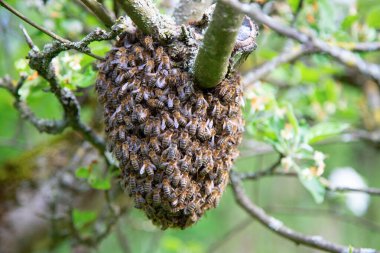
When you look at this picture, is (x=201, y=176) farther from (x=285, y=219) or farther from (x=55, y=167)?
(x=285, y=219)

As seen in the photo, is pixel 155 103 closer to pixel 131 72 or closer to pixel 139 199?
pixel 131 72

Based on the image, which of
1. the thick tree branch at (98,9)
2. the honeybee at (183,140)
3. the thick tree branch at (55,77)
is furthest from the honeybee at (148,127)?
the thick tree branch at (98,9)

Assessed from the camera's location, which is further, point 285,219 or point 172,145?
point 285,219

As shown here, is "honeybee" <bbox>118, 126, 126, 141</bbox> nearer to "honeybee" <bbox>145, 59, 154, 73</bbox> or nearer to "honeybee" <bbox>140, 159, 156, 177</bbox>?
"honeybee" <bbox>140, 159, 156, 177</bbox>

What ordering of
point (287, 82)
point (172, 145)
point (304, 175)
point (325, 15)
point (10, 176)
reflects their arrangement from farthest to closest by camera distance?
1. point (287, 82)
2. point (10, 176)
3. point (325, 15)
4. point (304, 175)
5. point (172, 145)

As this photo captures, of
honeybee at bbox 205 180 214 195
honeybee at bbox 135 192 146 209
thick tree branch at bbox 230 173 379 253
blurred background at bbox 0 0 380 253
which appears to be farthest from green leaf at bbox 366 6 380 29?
honeybee at bbox 135 192 146 209

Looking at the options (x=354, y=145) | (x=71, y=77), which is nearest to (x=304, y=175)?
(x=71, y=77)
